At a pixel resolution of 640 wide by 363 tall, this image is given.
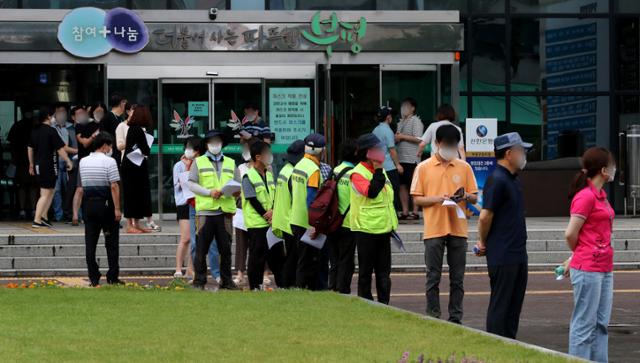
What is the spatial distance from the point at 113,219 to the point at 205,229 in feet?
3.55

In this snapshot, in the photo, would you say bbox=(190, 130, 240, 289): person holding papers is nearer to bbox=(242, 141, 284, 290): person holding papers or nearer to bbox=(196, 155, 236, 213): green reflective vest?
bbox=(196, 155, 236, 213): green reflective vest

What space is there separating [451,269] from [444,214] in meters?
0.51

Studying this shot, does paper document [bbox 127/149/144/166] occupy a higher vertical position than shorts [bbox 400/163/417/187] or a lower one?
higher

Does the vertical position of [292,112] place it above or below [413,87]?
below

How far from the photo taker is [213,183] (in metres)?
16.4

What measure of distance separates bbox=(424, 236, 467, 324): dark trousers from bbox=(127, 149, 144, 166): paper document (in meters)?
8.33

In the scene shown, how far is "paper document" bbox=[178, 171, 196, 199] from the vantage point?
17609 mm

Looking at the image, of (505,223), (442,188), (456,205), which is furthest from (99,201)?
(505,223)

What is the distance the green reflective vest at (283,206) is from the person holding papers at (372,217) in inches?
63.1

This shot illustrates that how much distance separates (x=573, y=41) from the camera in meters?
28.7

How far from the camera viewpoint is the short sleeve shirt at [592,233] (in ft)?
33.6

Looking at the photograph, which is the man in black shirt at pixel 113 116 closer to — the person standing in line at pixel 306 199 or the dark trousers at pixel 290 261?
the dark trousers at pixel 290 261

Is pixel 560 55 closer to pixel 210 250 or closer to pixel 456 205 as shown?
pixel 210 250

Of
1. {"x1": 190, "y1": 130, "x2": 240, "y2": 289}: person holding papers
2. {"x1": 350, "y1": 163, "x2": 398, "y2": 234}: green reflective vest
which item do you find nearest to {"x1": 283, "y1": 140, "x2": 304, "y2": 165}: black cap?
{"x1": 190, "y1": 130, "x2": 240, "y2": 289}: person holding papers
